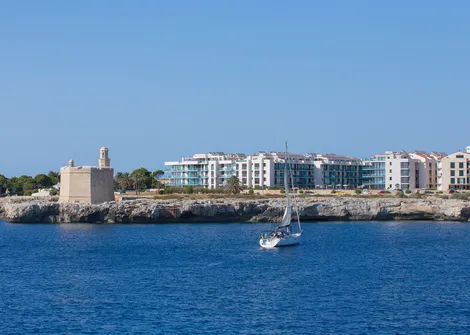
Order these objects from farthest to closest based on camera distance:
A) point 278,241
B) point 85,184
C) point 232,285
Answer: point 85,184, point 278,241, point 232,285

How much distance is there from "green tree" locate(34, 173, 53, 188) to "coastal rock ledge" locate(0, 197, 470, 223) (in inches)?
1934

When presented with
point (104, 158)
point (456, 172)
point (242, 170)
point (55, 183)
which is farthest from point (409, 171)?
point (55, 183)

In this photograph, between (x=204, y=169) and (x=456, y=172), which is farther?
(x=204, y=169)

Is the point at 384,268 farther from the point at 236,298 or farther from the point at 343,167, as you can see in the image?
the point at 343,167

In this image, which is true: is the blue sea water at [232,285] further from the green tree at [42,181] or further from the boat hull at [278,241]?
the green tree at [42,181]

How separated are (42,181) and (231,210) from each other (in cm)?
6259

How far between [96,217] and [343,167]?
61169mm

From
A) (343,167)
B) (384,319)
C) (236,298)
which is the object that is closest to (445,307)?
(384,319)

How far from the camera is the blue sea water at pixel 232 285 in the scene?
3127cm

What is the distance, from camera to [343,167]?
133375 millimetres

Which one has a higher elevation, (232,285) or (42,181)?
(42,181)

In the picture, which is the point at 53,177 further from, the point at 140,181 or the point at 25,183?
the point at 140,181

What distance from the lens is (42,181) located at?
137375 millimetres

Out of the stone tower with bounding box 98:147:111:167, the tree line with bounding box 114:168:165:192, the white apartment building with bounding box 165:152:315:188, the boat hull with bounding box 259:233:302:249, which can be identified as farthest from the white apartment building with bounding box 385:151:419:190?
the boat hull with bounding box 259:233:302:249
